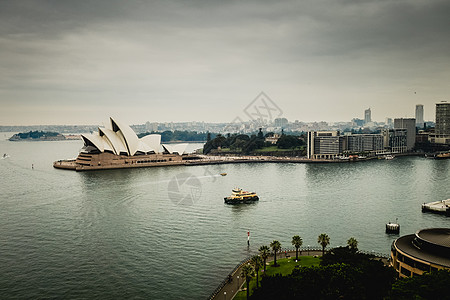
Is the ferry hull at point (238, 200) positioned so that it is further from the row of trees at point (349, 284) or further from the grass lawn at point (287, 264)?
the row of trees at point (349, 284)

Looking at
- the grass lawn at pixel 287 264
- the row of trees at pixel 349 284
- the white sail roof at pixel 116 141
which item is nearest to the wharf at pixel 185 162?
the white sail roof at pixel 116 141

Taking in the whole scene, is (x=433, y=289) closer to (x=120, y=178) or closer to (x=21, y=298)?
(x=21, y=298)

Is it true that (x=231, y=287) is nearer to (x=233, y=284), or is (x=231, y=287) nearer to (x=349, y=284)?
(x=233, y=284)

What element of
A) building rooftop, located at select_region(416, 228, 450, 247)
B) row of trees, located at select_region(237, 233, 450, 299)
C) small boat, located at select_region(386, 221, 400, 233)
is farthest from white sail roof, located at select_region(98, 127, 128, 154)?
building rooftop, located at select_region(416, 228, 450, 247)

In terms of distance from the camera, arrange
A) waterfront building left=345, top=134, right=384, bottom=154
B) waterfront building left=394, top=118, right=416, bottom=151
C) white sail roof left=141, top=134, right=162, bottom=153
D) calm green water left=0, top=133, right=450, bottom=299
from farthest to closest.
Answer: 1. waterfront building left=394, top=118, right=416, bottom=151
2. waterfront building left=345, top=134, right=384, bottom=154
3. white sail roof left=141, top=134, right=162, bottom=153
4. calm green water left=0, top=133, right=450, bottom=299

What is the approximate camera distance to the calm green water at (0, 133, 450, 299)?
55.3ft

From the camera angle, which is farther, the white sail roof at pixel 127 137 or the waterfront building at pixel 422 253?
the white sail roof at pixel 127 137

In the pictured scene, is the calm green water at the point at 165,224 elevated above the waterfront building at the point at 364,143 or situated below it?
below

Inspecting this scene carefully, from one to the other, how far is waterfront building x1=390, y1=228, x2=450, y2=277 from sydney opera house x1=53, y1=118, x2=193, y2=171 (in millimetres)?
44516

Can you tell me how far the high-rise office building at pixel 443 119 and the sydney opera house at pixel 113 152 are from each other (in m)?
61.6

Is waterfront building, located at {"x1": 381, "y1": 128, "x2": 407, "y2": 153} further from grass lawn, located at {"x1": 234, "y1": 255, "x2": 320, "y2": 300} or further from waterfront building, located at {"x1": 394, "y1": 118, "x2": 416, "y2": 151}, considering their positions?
grass lawn, located at {"x1": 234, "y1": 255, "x2": 320, "y2": 300}

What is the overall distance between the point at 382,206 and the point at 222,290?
18328 mm

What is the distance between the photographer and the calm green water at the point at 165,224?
16.8 meters

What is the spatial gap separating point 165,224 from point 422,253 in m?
15.2
